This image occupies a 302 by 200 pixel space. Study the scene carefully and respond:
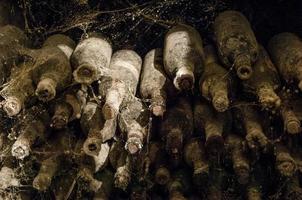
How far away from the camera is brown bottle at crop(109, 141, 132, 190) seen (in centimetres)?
164

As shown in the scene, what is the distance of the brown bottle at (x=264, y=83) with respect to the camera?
1.64 metres

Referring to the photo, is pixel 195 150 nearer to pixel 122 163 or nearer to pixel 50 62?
pixel 122 163

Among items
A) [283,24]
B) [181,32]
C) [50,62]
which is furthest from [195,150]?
[283,24]

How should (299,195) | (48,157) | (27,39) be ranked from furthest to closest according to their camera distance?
1. (27,39)
2. (48,157)
3. (299,195)

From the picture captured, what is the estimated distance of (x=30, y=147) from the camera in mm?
1638

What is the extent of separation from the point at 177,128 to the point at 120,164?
0.96 feet

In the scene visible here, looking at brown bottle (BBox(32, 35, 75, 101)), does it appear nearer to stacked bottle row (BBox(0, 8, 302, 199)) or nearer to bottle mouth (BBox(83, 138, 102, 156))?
stacked bottle row (BBox(0, 8, 302, 199))

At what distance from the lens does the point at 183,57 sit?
180 centimetres

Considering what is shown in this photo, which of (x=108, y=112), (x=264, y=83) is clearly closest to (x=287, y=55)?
(x=264, y=83)

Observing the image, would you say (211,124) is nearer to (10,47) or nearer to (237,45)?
(237,45)

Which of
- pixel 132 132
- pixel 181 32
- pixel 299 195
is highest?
pixel 181 32

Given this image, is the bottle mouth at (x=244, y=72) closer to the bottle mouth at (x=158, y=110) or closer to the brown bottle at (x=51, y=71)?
the bottle mouth at (x=158, y=110)

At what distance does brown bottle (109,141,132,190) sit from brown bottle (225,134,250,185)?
44cm

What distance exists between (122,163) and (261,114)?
2.12 feet
